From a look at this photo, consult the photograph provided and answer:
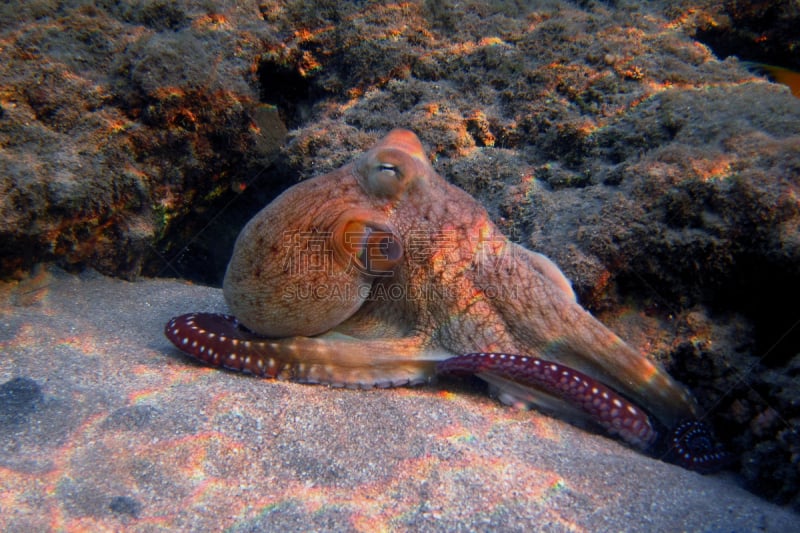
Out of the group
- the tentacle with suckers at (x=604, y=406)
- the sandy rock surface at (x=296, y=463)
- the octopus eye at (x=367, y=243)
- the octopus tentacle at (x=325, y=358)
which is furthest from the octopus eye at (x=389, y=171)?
the sandy rock surface at (x=296, y=463)

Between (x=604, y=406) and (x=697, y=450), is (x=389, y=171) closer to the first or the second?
(x=604, y=406)

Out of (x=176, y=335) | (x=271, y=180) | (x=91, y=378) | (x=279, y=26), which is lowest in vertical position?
(x=91, y=378)

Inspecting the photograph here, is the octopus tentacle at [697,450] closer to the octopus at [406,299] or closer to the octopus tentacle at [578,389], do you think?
the octopus at [406,299]

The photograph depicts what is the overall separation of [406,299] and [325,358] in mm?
666

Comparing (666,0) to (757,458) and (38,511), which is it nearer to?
(757,458)

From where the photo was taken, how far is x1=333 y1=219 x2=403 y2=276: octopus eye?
272 cm

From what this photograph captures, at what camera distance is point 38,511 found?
1700mm

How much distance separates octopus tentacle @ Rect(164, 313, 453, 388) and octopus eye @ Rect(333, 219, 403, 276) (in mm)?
570

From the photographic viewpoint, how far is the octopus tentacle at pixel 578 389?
239 cm

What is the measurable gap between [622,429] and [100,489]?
2626mm

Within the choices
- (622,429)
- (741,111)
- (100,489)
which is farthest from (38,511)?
(741,111)

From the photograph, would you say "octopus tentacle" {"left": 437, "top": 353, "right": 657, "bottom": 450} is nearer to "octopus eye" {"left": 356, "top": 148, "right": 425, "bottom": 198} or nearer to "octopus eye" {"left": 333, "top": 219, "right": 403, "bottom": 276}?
"octopus eye" {"left": 333, "top": 219, "right": 403, "bottom": 276}

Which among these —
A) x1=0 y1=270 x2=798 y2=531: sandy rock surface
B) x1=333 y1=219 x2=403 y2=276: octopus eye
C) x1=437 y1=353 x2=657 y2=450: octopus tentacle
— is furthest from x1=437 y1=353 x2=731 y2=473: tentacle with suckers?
x1=333 y1=219 x2=403 y2=276: octopus eye

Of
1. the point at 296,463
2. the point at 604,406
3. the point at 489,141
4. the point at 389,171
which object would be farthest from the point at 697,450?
the point at 489,141
